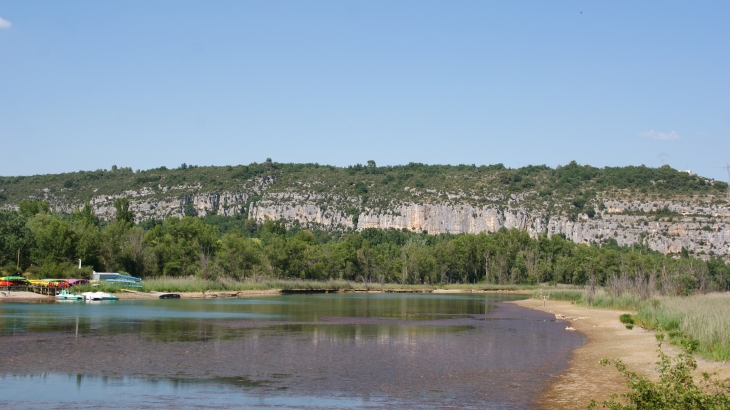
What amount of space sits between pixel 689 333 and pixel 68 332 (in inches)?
957

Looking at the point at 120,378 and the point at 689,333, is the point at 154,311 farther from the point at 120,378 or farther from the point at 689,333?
the point at 689,333

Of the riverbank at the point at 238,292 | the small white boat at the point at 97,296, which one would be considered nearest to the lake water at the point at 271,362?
the small white boat at the point at 97,296

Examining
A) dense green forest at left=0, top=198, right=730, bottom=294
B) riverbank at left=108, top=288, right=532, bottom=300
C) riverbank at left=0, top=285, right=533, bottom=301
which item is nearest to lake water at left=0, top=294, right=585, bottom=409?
riverbank at left=0, top=285, right=533, bottom=301

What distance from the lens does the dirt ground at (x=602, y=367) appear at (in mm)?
17891

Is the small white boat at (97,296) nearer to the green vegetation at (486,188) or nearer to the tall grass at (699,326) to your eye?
the tall grass at (699,326)

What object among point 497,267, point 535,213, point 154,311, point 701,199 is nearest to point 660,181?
point 701,199

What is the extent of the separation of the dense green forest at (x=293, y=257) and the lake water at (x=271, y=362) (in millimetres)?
26490

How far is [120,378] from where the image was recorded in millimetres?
19844

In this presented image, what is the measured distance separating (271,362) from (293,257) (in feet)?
248

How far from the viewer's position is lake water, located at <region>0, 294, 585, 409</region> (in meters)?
17.5

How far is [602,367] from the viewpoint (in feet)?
73.1

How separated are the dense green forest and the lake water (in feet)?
86.9

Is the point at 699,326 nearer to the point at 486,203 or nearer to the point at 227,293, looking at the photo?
the point at 227,293

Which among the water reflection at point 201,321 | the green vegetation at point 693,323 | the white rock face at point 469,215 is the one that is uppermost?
the white rock face at point 469,215
